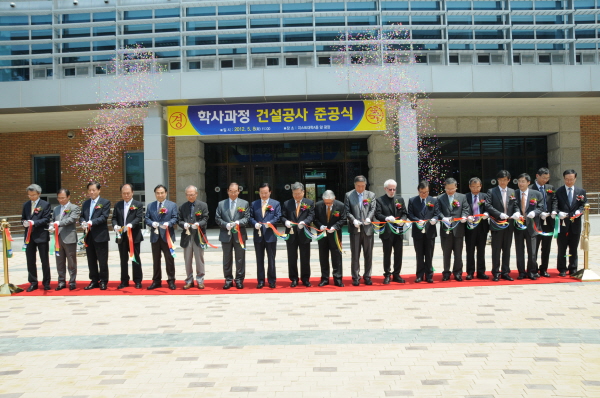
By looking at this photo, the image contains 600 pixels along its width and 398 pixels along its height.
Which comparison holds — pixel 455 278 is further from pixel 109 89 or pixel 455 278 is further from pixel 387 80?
pixel 109 89

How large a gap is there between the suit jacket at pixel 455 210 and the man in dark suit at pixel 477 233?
13cm

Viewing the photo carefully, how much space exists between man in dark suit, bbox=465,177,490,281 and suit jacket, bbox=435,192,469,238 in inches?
5.2

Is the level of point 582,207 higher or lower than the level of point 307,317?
higher

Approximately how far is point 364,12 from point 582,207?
9676 mm

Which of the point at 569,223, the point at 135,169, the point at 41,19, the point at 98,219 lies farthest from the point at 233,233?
the point at 41,19

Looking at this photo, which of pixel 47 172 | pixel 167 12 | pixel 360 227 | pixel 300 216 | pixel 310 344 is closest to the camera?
pixel 310 344

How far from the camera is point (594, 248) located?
42.1ft

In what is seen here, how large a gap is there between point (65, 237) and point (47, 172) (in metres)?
13.4

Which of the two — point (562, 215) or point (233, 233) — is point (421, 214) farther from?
point (233, 233)

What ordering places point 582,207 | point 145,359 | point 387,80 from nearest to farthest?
1. point 145,359
2. point 582,207
3. point 387,80

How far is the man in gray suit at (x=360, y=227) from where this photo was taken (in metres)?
8.58

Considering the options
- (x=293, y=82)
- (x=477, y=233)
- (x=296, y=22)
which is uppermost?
(x=296, y=22)

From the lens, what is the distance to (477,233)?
28.8 ft

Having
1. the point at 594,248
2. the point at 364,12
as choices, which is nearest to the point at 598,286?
the point at 594,248
